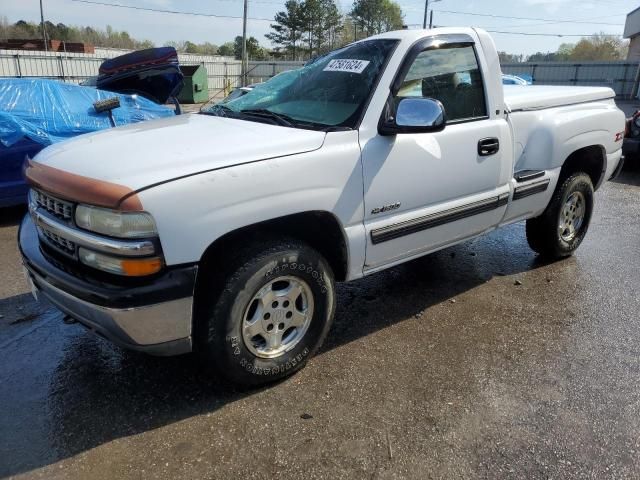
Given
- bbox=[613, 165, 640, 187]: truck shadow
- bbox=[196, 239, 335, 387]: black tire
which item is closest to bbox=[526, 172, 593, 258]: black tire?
bbox=[196, 239, 335, 387]: black tire

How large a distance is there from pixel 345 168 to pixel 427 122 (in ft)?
1.80

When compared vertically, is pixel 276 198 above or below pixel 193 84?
above

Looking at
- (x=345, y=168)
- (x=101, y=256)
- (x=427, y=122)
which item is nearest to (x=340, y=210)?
(x=345, y=168)

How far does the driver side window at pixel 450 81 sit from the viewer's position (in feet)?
11.0

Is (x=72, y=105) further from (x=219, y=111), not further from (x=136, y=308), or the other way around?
(x=136, y=308)

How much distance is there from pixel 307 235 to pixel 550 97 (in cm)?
270

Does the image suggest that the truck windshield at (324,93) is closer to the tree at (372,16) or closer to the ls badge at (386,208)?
the ls badge at (386,208)

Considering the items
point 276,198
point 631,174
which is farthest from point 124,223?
point 631,174

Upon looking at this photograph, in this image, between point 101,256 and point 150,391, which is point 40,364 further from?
point 101,256

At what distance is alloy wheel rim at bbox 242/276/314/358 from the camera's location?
9.04ft

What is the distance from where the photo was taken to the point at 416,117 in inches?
116

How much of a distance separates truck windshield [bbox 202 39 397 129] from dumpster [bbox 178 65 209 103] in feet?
77.6

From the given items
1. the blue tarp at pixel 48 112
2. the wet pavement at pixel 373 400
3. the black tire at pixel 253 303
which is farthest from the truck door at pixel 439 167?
the blue tarp at pixel 48 112

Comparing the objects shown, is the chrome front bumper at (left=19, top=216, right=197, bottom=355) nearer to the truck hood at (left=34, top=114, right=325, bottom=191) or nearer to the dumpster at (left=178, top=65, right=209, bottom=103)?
the truck hood at (left=34, top=114, right=325, bottom=191)
